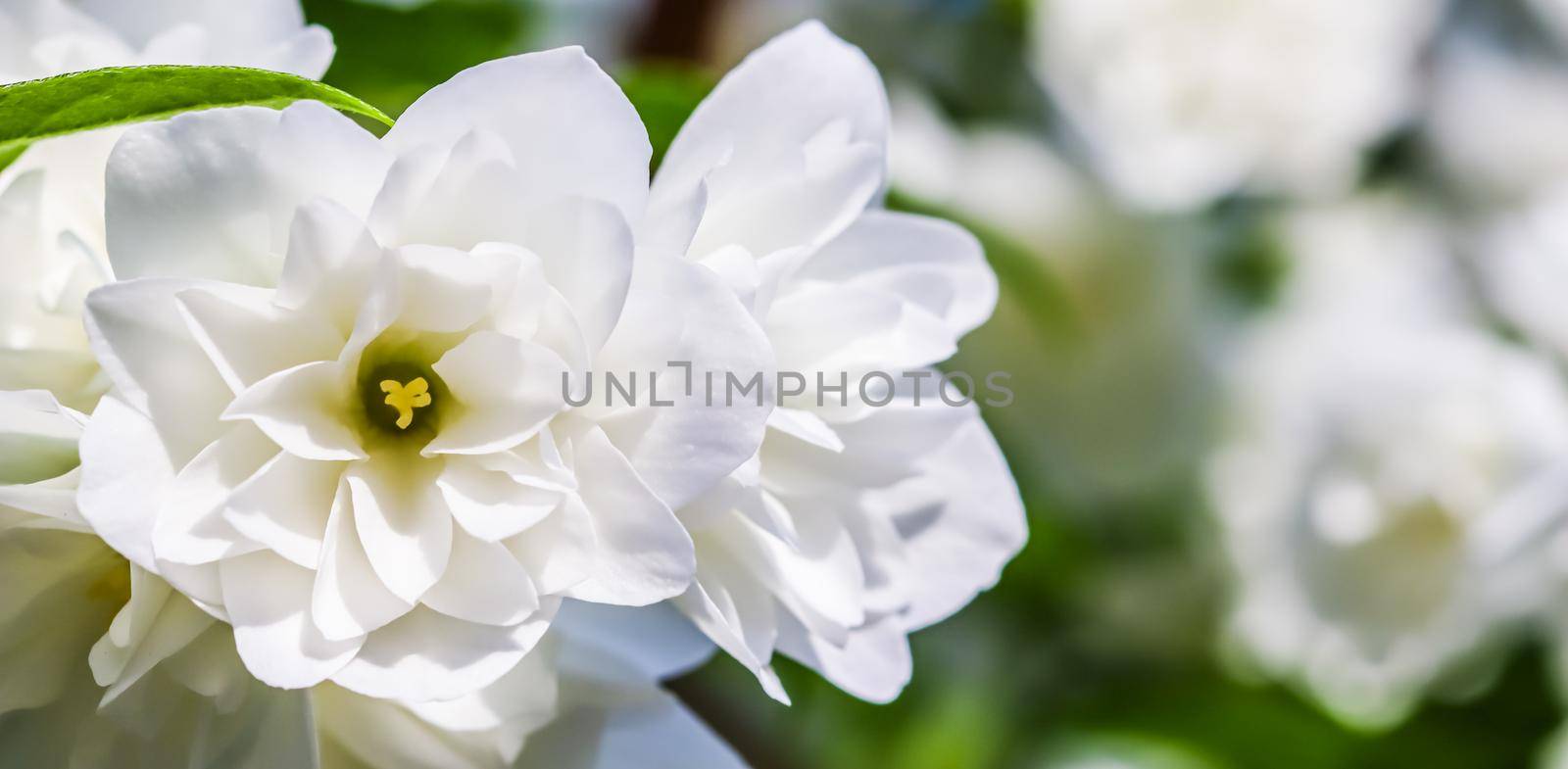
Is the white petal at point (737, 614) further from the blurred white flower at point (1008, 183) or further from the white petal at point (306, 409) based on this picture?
the blurred white flower at point (1008, 183)

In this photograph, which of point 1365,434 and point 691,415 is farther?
point 1365,434

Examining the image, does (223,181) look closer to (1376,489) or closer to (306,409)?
(306,409)

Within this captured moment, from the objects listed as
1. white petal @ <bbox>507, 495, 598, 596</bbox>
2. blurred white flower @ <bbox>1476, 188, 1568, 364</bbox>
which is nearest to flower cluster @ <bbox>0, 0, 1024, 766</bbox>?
white petal @ <bbox>507, 495, 598, 596</bbox>

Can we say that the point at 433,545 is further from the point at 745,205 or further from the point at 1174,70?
the point at 1174,70

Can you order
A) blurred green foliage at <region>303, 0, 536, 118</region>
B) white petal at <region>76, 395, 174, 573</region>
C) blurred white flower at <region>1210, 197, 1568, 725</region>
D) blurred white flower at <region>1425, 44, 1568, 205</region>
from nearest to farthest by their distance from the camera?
1. white petal at <region>76, 395, 174, 573</region>
2. blurred green foliage at <region>303, 0, 536, 118</region>
3. blurred white flower at <region>1210, 197, 1568, 725</region>
4. blurred white flower at <region>1425, 44, 1568, 205</region>

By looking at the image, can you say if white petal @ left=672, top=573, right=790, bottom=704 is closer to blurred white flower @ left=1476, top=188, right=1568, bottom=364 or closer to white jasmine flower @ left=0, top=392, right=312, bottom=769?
white jasmine flower @ left=0, top=392, right=312, bottom=769

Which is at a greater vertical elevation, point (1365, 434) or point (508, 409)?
point (508, 409)

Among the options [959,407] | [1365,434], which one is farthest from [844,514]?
[1365,434]
